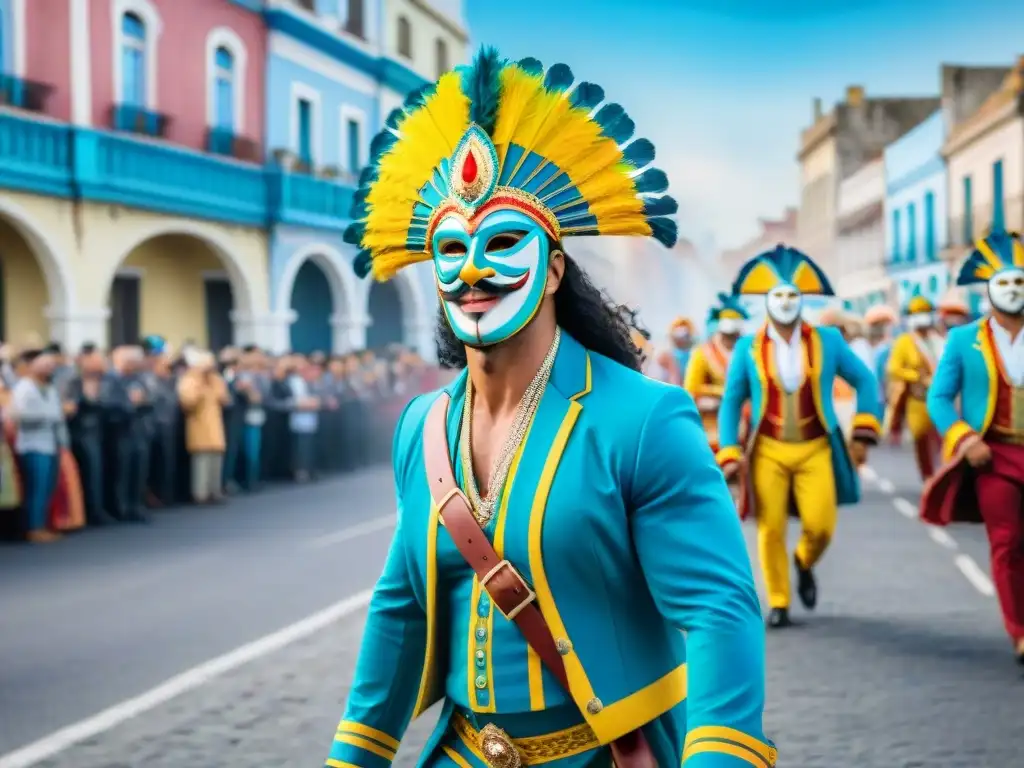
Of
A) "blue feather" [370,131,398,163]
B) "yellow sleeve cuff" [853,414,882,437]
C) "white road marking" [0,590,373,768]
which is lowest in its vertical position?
"white road marking" [0,590,373,768]

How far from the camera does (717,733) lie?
2.41 meters

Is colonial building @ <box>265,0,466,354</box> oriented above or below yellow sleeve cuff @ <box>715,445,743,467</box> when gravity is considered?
above

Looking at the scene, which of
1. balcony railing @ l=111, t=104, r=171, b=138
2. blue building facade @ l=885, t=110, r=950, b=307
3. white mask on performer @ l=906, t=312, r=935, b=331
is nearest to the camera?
white mask on performer @ l=906, t=312, r=935, b=331

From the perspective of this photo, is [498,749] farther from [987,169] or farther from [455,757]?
[987,169]

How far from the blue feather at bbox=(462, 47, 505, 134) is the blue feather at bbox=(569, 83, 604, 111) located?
0.45ft

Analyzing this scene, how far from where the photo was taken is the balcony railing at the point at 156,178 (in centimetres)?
2092

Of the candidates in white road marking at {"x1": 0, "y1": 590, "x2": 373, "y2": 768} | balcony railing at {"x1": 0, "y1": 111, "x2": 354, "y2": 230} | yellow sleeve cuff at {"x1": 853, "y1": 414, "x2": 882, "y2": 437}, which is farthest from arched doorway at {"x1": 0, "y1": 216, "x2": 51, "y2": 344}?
yellow sleeve cuff at {"x1": 853, "y1": 414, "x2": 882, "y2": 437}

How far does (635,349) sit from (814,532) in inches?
224

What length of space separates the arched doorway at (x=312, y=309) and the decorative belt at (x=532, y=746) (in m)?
29.9

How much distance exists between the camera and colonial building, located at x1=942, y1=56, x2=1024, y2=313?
3706 centimetres

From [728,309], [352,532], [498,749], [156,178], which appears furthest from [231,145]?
[498,749]

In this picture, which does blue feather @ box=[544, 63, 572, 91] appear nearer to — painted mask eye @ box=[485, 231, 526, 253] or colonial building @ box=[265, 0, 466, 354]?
painted mask eye @ box=[485, 231, 526, 253]

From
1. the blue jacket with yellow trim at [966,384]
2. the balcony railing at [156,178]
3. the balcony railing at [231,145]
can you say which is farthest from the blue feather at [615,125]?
the balcony railing at [231,145]

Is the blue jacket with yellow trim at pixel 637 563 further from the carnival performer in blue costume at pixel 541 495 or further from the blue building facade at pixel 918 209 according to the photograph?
the blue building facade at pixel 918 209
